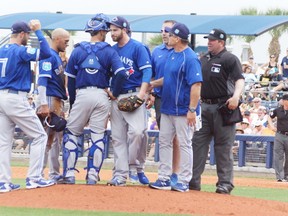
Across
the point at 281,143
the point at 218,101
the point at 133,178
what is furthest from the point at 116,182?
the point at 281,143

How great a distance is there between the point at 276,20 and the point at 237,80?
1483 cm

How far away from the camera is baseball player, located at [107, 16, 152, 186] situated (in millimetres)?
12766

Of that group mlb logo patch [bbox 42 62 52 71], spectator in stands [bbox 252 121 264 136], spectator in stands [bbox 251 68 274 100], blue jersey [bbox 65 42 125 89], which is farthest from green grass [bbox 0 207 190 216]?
spectator in stands [bbox 251 68 274 100]

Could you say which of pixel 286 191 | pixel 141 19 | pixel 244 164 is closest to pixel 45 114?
pixel 286 191

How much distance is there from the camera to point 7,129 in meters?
12.4

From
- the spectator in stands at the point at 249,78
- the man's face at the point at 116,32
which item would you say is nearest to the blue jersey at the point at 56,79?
the man's face at the point at 116,32

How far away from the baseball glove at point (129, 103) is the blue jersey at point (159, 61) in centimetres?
98

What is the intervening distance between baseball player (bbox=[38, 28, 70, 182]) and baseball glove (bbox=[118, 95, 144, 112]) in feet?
3.41

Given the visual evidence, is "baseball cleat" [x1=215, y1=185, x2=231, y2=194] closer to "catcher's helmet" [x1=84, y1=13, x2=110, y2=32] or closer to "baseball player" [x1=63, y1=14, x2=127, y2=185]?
"baseball player" [x1=63, y1=14, x2=127, y2=185]

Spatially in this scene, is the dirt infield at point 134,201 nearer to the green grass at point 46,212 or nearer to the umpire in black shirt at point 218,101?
the green grass at point 46,212

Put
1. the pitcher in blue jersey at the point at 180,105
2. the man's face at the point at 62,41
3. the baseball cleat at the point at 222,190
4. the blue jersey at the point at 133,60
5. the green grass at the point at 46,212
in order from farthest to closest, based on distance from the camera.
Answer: the baseball cleat at the point at 222,190 → the man's face at the point at 62,41 → the blue jersey at the point at 133,60 → the pitcher in blue jersey at the point at 180,105 → the green grass at the point at 46,212

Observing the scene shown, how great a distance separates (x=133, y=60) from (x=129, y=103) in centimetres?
76

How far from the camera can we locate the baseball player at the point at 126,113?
41.9 feet

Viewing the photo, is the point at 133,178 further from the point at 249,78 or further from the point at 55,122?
the point at 249,78
